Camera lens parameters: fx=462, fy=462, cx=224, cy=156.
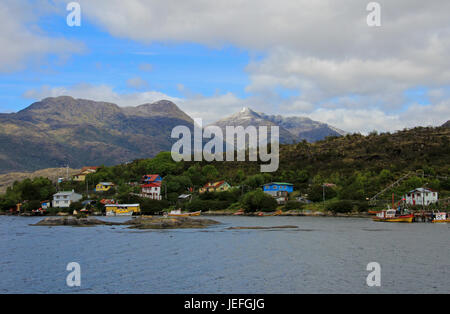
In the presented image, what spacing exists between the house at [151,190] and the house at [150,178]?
26.1 feet

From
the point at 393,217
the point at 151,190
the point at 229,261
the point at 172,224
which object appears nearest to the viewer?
the point at 229,261

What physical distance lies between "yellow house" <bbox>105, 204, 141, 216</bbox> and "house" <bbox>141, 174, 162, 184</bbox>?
25.4 metres

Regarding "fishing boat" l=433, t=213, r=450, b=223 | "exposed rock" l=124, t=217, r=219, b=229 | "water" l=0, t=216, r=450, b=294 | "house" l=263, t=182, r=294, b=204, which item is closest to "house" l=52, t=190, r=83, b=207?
"house" l=263, t=182, r=294, b=204

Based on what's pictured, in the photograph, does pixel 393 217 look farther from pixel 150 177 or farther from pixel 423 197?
pixel 150 177

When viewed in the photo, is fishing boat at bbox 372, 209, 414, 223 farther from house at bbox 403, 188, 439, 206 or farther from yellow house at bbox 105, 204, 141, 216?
yellow house at bbox 105, 204, 141, 216

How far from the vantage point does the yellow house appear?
353 feet

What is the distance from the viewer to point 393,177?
10262 cm

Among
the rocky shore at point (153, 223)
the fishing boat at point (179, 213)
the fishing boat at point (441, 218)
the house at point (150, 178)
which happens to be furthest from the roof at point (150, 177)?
the fishing boat at point (441, 218)

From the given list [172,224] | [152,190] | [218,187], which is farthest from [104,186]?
[172,224]

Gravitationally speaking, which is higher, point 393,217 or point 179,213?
point 393,217

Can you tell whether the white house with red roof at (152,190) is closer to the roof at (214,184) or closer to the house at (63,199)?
the roof at (214,184)

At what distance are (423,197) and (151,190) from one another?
6757 centimetres

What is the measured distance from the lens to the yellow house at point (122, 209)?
4234 inches

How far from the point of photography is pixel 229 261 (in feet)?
128
